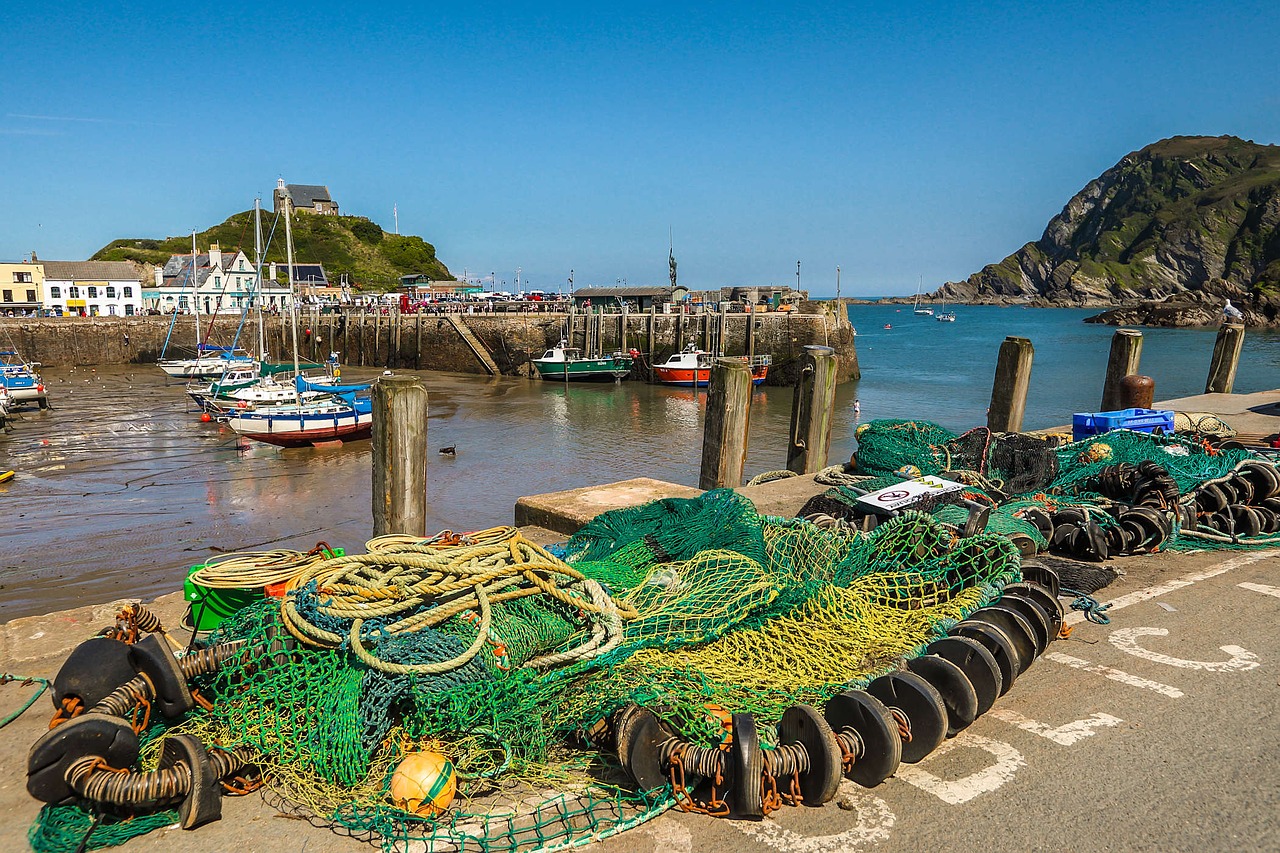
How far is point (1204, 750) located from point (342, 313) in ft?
200

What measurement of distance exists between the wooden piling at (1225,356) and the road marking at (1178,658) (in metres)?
15.3

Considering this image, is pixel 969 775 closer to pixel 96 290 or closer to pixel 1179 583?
pixel 1179 583

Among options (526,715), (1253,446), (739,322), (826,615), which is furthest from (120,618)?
(739,322)

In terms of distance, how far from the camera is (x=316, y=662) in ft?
11.1

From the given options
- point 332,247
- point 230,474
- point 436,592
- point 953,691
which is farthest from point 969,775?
point 332,247

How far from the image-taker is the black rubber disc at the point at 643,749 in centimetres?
316

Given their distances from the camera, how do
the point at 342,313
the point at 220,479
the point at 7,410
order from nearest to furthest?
the point at 220,479 < the point at 7,410 < the point at 342,313

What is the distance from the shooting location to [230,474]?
21234 millimetres

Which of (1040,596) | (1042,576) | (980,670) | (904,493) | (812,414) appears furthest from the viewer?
(812,414)

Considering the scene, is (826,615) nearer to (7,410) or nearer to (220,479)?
(220,479)

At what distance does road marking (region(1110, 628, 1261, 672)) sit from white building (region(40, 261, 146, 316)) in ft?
283

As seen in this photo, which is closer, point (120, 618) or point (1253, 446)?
point (120, 618)

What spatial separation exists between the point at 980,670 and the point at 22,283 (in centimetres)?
9484

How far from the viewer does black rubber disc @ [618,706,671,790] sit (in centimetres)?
316
